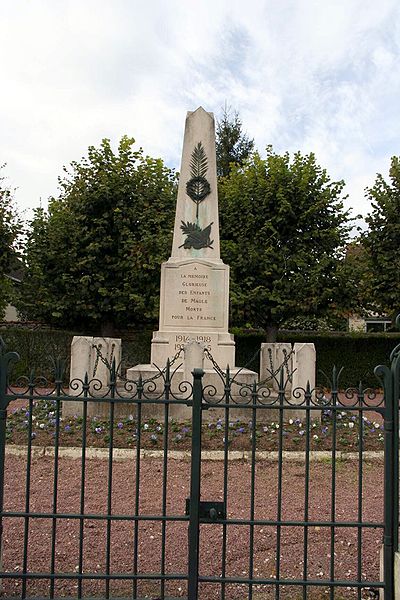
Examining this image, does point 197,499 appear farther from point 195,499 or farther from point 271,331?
point 271,331

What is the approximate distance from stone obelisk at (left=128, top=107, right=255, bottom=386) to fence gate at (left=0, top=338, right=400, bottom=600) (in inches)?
61.1

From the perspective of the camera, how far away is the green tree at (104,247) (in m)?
14.6

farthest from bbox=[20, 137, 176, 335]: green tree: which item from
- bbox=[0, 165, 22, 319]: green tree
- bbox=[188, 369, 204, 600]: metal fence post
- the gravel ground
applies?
bbox=[188, 369, 204, 600]: metal fence post

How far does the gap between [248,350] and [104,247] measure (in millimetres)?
5150

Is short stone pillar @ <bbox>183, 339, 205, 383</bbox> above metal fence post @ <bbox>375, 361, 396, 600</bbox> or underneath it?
above

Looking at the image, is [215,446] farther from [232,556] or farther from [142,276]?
[142,276]

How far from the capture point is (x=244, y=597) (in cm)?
324

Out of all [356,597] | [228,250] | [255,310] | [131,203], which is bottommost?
[356,597]

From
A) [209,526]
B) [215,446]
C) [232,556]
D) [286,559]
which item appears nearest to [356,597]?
[286,559]

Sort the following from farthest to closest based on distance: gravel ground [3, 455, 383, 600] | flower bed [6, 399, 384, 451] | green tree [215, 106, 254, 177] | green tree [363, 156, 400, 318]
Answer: green tree [215, 106, 254, 177] → green tree [363, 156, 400, 318] → flower bed [6, 399, 384, 451] → gravel ground [3, 455, 383, 600]

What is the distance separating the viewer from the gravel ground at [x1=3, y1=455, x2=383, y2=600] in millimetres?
3502

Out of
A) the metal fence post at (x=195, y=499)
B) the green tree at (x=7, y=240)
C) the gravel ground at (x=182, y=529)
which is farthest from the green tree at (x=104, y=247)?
the metal fence post at (x=195, y=499)

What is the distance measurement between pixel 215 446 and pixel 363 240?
992 cm

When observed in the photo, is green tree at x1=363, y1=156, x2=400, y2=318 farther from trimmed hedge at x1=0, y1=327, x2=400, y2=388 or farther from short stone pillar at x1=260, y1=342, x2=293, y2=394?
short stone pillar at x1=260, y1=342, x2=293, y2=394
